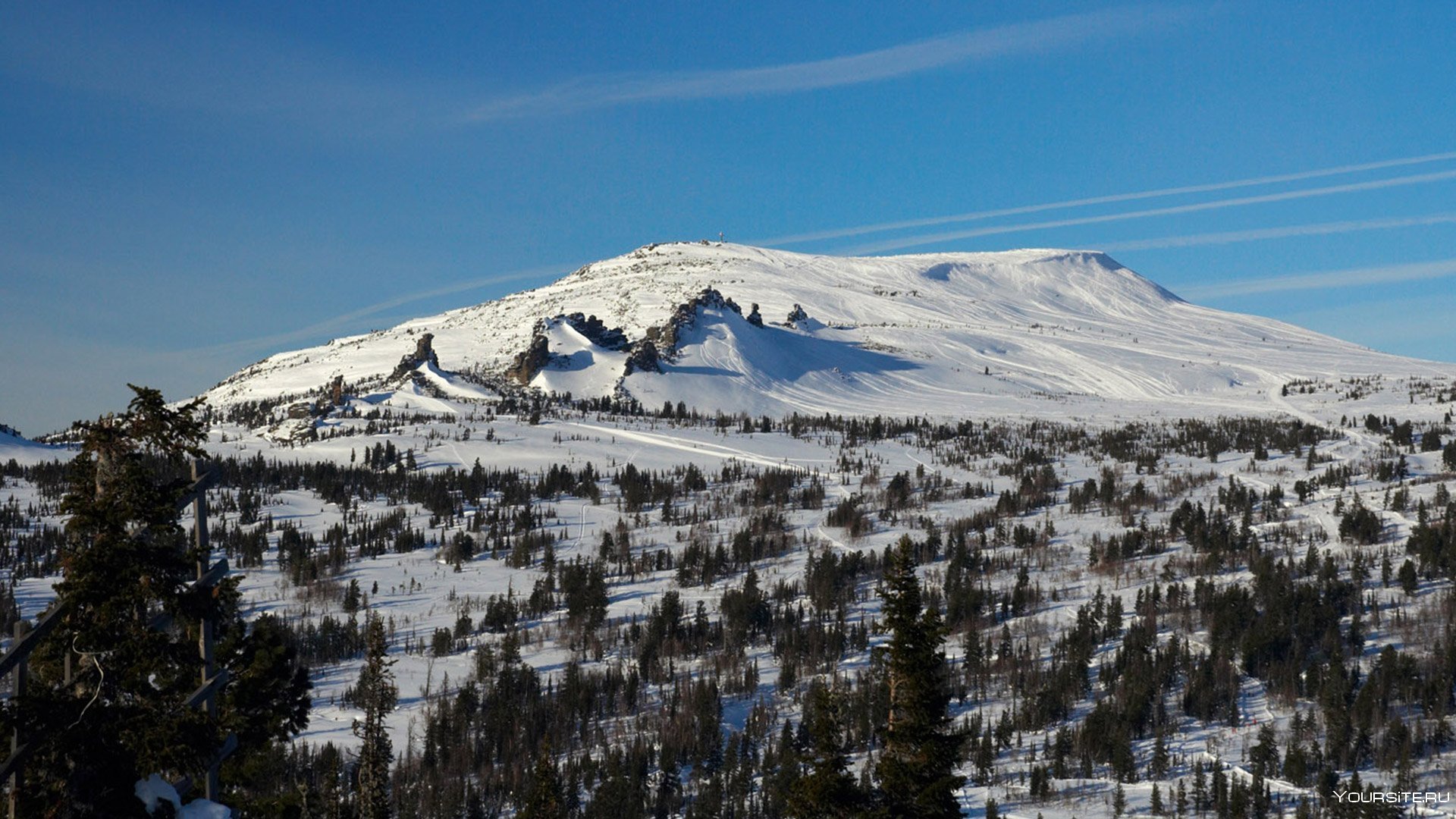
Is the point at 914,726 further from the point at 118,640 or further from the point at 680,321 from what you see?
the point at 680,321

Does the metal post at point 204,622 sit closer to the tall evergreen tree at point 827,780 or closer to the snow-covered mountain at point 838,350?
the tall evergreen tree at point 827,780

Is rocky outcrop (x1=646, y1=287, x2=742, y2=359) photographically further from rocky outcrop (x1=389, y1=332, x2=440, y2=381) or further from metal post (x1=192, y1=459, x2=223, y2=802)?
metal post (x1=192, y1=459, x2=223, y2=802)

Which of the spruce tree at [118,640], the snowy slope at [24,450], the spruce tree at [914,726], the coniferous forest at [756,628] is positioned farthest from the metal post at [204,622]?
the snowy slope at [24,450]

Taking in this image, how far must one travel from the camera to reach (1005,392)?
4670 inches

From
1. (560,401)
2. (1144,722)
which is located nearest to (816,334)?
(560,401)

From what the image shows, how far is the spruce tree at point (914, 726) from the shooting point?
1566 cm

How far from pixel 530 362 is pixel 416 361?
11732 millimetres

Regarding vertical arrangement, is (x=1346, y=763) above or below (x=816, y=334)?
below

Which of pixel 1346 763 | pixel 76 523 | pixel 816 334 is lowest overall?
pixel 1346 763

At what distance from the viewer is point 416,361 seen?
122250 mm

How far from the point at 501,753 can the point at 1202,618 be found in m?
29.5

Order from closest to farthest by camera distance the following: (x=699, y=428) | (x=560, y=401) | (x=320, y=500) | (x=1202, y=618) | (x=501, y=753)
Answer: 1. (x=501, y=753)
2. (x=1202, y=618)
3. (x=320, y=500)
4. (x=699, y=428)
5. (x=560, y=401)

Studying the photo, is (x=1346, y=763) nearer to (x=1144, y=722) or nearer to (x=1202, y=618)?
(x=1144, y=722)

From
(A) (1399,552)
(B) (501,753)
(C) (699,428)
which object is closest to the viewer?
(B) (501,753)
